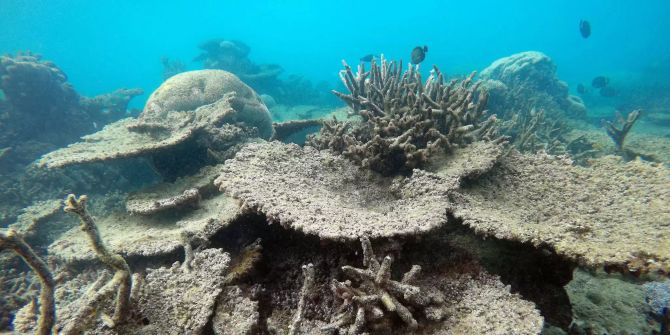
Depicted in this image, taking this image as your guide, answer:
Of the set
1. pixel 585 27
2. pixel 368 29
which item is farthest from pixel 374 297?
pixel 368 29

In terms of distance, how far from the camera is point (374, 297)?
196cm

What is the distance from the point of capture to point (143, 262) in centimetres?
323

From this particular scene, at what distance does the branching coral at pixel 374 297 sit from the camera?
1901mm

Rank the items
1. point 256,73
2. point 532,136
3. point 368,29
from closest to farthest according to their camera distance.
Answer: point 532,136
point 256,73
point 368,29

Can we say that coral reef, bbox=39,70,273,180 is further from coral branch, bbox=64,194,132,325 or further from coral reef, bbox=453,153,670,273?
coral reef, bbox=453,153,670,273

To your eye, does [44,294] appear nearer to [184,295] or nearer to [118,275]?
[118,275]

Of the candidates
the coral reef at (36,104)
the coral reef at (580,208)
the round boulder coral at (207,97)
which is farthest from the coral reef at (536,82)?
the coral reef at (36,104)

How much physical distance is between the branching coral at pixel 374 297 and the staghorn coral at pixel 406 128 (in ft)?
4.90

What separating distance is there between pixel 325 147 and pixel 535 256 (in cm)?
268

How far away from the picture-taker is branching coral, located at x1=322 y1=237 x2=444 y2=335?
190cm

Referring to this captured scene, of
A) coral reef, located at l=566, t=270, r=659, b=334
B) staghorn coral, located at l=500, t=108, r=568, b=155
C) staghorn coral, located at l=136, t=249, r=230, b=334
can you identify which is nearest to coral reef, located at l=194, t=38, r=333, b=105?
staghorn coral, located at l=500, t=108, r=568, b=155

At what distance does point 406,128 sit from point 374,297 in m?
2.22

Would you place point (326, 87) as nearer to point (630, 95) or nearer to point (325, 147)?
point (630, 95)

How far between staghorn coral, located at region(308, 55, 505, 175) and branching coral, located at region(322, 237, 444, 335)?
1494 millimetres
